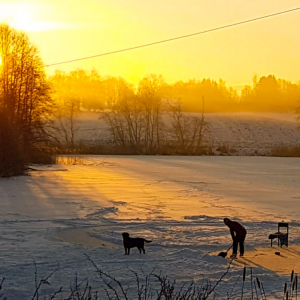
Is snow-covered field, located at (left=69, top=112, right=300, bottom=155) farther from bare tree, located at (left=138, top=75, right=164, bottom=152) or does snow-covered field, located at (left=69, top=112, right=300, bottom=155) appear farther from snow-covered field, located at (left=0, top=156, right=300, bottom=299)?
snow-covered field, located at (left=0, top=156, right=300, bottom=299)

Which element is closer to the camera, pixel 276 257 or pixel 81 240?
pixel 276 257

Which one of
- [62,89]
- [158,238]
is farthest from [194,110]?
[158,238]

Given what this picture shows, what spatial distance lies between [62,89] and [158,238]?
Answer: 89409 millimetres

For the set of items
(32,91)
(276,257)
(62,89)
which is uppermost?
(62,89)

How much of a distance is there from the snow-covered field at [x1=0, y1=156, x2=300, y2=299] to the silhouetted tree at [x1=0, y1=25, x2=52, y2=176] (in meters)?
3.00

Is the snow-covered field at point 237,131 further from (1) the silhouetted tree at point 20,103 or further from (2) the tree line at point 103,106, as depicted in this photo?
(1) the silhouetted tree at point 20,103

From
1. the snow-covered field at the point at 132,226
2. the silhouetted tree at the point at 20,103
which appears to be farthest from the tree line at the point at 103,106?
the snow-covered field at the point at 132,226

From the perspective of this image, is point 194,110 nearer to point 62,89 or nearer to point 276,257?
point 62,89

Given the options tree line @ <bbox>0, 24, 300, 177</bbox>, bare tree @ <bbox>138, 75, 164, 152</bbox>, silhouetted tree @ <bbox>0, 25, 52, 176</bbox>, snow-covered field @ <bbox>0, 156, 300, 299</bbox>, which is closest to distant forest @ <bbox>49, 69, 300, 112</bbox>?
tree line @ <bbox>0, 24, 300, 177</bbox>

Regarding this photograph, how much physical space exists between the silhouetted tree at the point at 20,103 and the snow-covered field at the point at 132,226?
9.84 feet

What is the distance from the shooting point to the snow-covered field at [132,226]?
6.95 meters

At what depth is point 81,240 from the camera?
9258mm

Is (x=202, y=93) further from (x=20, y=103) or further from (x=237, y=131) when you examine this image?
(x=20, y=103)

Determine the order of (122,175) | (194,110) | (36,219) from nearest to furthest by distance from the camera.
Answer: (36,219)
(122,175)
(194,110)
